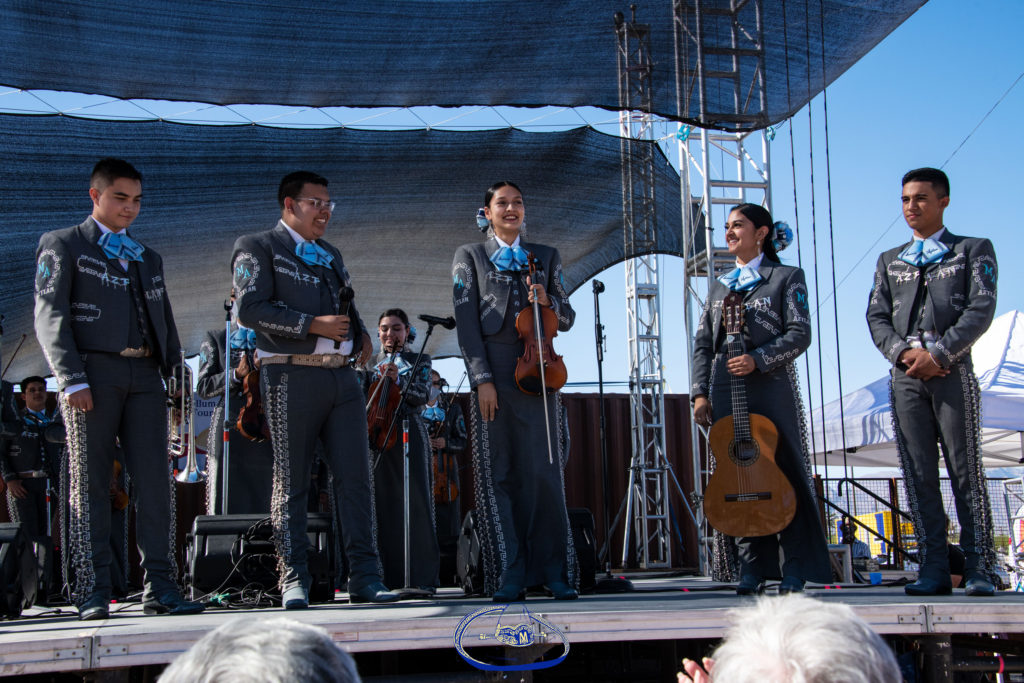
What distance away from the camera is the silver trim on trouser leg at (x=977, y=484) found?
4.10m

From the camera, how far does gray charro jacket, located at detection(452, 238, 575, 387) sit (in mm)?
4320

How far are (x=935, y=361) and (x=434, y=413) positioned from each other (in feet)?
13.4

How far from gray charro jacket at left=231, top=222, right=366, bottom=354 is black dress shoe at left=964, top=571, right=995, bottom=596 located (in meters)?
2.79

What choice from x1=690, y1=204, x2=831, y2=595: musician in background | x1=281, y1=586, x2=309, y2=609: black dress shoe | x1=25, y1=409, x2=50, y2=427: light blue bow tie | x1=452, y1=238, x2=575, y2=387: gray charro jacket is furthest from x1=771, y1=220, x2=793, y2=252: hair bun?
x1=25, y1=409, x2=50, y2=427: light blue bow tie

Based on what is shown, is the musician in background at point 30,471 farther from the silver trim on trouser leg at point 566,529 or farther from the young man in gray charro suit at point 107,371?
the silver trim on trouser leg at point 566,529

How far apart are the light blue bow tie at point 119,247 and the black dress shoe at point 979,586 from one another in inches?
148

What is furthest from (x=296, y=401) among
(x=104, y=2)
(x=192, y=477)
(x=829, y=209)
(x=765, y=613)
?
(x=829, y=209)

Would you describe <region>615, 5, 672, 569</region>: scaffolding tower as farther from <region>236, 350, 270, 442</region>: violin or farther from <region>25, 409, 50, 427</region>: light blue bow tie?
<region>25, 409, 50, 427</region>: light blue bow tie

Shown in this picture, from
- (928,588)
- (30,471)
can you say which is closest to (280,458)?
(928,588)

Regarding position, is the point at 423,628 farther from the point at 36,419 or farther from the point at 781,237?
the point at 36,419

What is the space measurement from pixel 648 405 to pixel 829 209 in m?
4.36

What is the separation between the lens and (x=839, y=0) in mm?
7117

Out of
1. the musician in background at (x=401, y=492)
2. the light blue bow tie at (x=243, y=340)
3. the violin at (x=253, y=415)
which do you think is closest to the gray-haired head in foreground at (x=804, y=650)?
the violin at (x=253, y=415)

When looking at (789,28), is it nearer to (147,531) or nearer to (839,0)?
(839,0)
